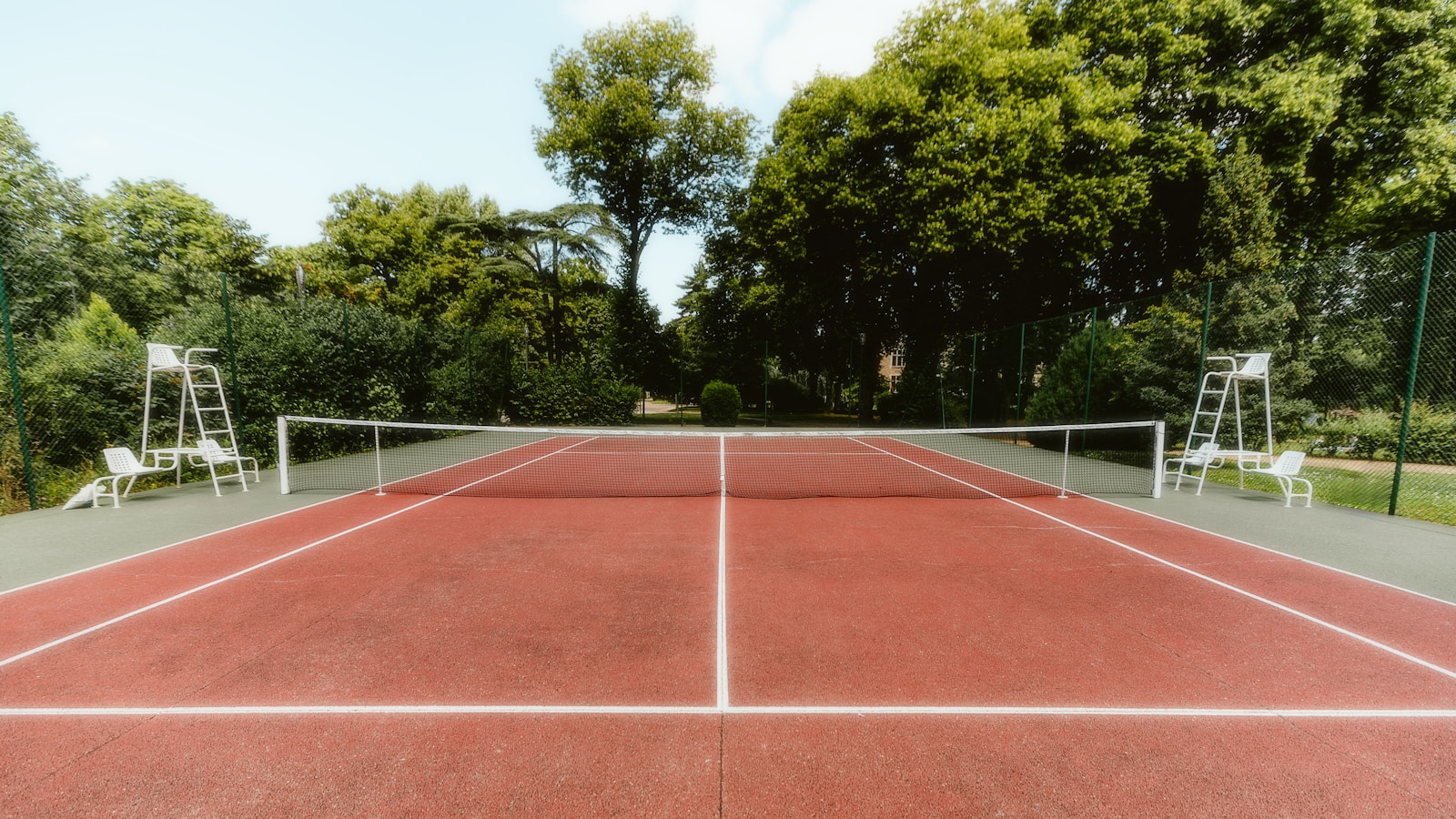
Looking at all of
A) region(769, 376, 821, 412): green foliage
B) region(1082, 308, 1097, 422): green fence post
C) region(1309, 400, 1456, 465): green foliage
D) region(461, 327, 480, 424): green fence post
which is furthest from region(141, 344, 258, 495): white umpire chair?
region(769, 376, 821, 412): green foliage

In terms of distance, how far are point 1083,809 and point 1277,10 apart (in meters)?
24.3

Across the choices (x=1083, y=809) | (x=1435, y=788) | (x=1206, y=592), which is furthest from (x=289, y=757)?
(x=1206, y=592)

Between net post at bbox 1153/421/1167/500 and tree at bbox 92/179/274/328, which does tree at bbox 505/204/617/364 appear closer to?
tree at bbox 92/179/274/328

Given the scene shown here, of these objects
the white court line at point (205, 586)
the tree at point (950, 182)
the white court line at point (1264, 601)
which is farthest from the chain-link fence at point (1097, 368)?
the tree at point (950, 182)

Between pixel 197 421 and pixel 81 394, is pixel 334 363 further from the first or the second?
pixel 81 394

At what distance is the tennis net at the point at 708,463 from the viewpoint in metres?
9.52

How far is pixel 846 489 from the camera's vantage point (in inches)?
385

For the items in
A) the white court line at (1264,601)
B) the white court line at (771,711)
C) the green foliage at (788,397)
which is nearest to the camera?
the white court line at (771,711)

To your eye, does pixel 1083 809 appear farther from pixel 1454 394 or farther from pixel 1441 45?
pixel 1441 45

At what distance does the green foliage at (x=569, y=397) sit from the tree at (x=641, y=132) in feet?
19.7

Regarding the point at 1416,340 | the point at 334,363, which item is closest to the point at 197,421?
the point at 334,363

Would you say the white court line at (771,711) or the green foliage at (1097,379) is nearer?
the white court line at (771,711)

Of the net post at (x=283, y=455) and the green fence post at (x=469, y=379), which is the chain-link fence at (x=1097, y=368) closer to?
the green fence post at (x=469, y=379)

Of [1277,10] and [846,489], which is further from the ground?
[1277,10]
